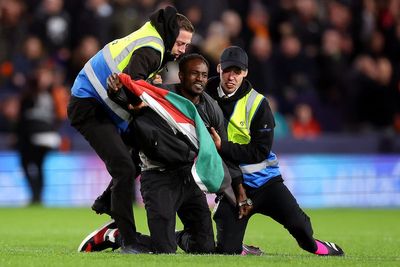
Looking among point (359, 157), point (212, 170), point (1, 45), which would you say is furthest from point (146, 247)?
point (1, 45)

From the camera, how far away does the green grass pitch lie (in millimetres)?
9031

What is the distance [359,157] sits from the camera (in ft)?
61.7

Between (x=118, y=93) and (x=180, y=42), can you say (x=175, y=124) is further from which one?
(x=180, y=42)

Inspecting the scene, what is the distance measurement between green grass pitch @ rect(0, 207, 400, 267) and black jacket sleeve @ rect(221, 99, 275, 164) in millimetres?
929

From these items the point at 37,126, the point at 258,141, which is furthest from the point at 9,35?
the point at 258,141

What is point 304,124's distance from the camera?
63.6ft

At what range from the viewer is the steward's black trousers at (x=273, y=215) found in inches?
401

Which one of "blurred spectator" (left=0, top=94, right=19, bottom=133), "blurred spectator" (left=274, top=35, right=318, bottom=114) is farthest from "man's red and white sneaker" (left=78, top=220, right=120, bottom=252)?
"blurred spectator" (left=274, top=35, right=318, bottom=114)

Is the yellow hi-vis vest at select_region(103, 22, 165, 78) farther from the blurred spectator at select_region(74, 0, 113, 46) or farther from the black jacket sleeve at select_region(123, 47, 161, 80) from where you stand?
the blurred spectator at select_region(74, 0, 113, 46)

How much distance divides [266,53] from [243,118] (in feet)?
31.5

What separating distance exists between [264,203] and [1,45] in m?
10.6

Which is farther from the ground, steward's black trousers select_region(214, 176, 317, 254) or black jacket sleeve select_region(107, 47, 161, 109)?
black jacket sleeve select_region(107, 47, 161, 109)

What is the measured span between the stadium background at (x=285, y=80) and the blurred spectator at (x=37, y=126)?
0.61 ft

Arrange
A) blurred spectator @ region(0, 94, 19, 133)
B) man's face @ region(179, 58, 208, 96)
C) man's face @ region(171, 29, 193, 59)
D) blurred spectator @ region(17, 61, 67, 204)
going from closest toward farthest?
man's face @ region(179, 58, 208, 96)
man's face @ region(171, 29, 193, 59)
blurred spectator @ region(17, 61, 67, 204)
blurred spectator @ region(0, 94, 19, 133)
